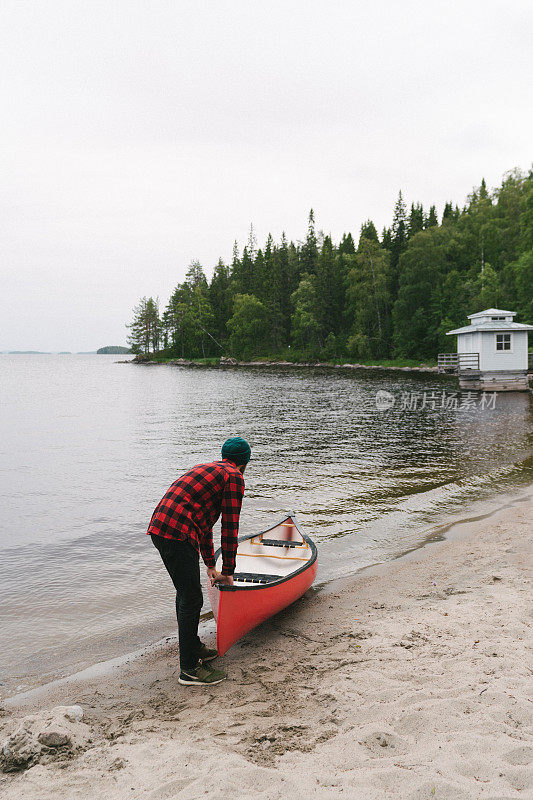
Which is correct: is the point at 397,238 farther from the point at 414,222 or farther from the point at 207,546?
the point at 207,546

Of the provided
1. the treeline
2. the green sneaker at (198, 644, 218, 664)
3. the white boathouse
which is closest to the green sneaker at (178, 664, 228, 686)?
the green sneaker at (198, 644, 218, 664)

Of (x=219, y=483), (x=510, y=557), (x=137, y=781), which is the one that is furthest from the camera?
(x=510, y=557)

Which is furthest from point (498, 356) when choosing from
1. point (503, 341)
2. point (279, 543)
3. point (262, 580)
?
point (262, 580)

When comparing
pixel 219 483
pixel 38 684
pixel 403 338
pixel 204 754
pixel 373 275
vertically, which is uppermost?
pixel 373 275

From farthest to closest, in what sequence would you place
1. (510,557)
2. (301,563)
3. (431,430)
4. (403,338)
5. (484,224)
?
(403,338) → (484,224) → (431,430) → (510,557) → (301,563)

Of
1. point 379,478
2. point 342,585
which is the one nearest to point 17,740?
point 342,585

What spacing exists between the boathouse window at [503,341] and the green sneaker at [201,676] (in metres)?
42.8

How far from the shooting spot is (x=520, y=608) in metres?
5.78

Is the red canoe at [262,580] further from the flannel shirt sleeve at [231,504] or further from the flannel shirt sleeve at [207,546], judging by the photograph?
the flannel shirt sleeve at [231,504]

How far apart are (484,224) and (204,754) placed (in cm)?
7606

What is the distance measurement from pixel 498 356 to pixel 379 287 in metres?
40.7

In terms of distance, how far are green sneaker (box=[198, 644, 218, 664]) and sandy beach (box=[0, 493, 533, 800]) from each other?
21cm

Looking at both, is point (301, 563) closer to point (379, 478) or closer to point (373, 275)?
point (379, 478)

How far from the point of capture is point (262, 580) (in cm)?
656
